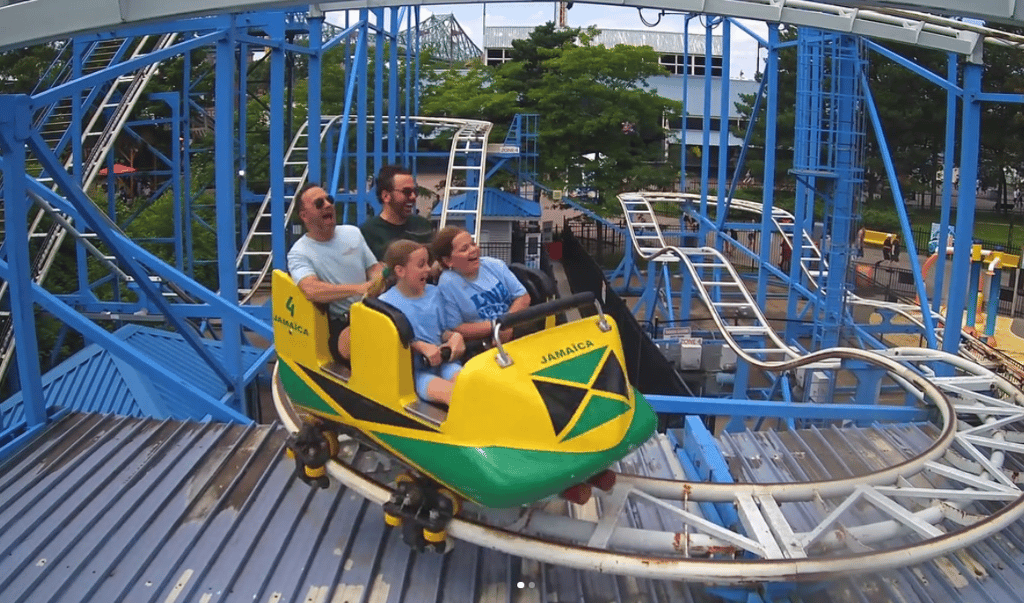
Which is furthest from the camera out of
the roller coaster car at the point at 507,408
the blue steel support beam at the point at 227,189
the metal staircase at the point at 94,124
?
the metal staircase at the point at 94,124

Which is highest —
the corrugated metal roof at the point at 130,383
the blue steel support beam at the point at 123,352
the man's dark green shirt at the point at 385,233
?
the man's dark green shirt at the point at 385,233

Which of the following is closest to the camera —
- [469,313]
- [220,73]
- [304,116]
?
[469,313]

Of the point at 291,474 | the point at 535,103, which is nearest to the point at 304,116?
the point at 535,103

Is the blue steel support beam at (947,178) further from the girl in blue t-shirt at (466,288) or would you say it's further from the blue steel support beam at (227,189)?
the blue steel support beam at (227,189)

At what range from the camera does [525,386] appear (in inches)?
125

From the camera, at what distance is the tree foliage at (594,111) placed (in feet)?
71.0

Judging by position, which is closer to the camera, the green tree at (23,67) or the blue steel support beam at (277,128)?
the blue steel support beam at (277,128)

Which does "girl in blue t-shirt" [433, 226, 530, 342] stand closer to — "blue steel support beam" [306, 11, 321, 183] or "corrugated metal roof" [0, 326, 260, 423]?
"corrugated metal roof" [0, 326, 260, 423]

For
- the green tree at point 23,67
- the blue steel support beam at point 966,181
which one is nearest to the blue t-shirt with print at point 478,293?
the blue steel support beam at point 966,181

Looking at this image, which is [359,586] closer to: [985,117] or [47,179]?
[47,179]

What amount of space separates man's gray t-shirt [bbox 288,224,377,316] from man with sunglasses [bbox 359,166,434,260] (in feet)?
0.38

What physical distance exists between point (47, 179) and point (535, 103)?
1517cm

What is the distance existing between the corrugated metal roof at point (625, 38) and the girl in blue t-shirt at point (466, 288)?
107 ft

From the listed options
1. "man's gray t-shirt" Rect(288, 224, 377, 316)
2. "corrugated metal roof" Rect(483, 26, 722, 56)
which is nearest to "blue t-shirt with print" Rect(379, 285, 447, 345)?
"man's gray t-shirt" Rect(288, 224, 377, 316)
